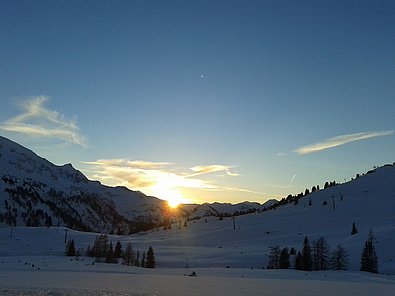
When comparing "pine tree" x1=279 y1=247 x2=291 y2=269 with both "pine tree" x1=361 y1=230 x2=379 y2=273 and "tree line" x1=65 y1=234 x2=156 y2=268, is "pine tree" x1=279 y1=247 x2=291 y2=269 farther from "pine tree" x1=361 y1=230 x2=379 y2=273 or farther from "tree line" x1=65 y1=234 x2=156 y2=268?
"tree line" x1=65 y1=234 x2=156 y2=268

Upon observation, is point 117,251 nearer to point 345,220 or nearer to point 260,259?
point 260,259

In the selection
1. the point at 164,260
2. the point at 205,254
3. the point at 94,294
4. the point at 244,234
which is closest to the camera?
the point at 94,294

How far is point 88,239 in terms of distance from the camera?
7672 inches

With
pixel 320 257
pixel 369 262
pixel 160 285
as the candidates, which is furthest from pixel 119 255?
pixel 160 285

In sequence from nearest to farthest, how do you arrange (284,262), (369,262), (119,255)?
(369,262) → (284,262) → (119,255)

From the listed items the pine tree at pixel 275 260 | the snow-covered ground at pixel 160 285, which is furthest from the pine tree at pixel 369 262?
the snow-covered ground at pixel 160 285

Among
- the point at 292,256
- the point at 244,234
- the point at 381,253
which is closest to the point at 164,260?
the point at 292,256

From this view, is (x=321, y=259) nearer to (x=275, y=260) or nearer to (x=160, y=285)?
(x=275, y=260)

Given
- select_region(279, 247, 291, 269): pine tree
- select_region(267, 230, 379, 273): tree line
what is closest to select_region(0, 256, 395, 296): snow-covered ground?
select_region(267, 230, 379, 273): tree line

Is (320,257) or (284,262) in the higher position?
(320,257)

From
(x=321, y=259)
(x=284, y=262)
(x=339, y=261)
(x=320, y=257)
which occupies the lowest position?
(x=284, y=262)

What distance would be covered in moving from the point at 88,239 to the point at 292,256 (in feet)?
384

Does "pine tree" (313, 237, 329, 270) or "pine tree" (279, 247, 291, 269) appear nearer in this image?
"pine tree" (279, 247, 291, 269)

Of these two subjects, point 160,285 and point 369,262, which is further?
point 369,262
